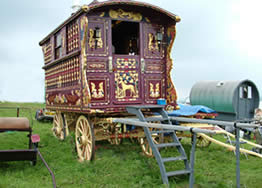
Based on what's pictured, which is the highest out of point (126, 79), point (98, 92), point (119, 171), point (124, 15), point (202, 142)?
point (124, 15)

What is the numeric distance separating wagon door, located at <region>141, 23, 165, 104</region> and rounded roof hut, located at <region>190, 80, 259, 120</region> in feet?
27.0

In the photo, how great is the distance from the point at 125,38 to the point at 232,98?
24.4 feet

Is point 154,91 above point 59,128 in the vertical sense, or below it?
above

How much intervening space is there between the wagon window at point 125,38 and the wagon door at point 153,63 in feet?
5.76

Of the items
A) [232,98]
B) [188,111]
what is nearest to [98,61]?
[188,111]

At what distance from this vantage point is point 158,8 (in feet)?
26.1

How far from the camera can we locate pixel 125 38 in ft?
35.8

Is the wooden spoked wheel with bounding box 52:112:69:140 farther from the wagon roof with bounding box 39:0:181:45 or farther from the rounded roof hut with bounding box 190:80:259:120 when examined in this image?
the rounded roof hut with bounding box 190:80:259:120

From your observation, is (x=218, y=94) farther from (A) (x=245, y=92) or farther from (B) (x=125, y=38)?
(B) (x=125, y=38)

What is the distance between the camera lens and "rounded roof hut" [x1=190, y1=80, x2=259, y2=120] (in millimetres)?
15531

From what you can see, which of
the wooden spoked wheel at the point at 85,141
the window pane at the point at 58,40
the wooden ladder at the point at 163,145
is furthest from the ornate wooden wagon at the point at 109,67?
the wooden ladder at the point at 163,145

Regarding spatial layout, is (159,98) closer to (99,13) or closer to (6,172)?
(99,13)

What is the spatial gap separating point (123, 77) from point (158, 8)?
2.12m

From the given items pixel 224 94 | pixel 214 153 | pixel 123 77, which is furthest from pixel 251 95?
pixel 123 77
